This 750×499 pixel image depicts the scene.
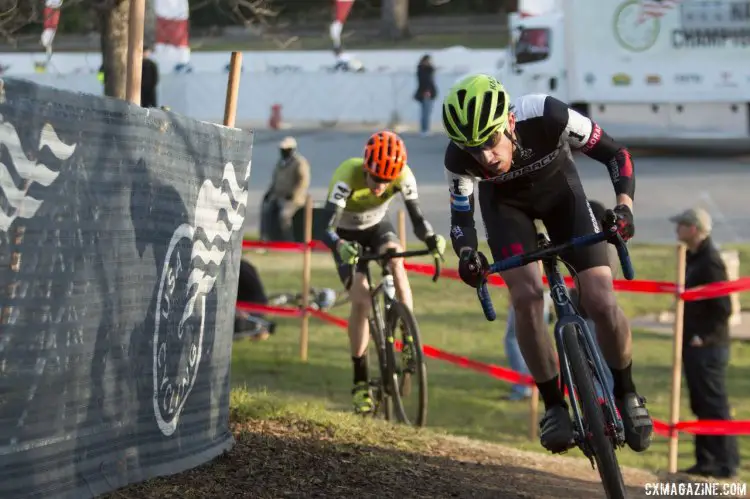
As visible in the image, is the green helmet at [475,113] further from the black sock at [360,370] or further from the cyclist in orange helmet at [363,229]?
the black sock at [360,370]

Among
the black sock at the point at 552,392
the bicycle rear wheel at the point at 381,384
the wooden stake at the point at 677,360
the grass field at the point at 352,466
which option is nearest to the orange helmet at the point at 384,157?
the bicycle rear wheel at the point at 381,384

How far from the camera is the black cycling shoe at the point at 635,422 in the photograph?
21.0 feet

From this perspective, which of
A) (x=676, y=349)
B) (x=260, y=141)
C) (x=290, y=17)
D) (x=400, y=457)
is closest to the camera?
(x=400, y=457)

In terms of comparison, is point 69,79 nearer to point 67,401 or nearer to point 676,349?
point 676,349

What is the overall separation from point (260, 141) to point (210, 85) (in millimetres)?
3863

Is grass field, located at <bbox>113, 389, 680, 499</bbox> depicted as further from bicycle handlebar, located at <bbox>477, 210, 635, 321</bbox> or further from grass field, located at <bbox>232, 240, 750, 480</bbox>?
grass field, located at <bbox>232, 240, 750, 480</bbox>

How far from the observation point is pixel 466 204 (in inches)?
266

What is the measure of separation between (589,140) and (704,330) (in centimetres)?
366

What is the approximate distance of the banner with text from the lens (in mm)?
4996

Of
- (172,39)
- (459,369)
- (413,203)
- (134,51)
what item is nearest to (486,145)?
(134,51)

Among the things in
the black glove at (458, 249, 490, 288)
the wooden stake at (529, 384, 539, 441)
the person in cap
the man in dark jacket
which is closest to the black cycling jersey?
the black glove at (458, 249, 490, 288)

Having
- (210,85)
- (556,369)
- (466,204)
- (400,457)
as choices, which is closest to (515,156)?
(466,204)

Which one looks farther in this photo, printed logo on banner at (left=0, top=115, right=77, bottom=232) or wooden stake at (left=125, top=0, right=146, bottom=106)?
wooden stake at (left=125, top=0, right=146, bottom=106)

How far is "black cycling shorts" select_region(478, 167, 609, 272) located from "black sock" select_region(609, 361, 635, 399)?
0.57 meters
